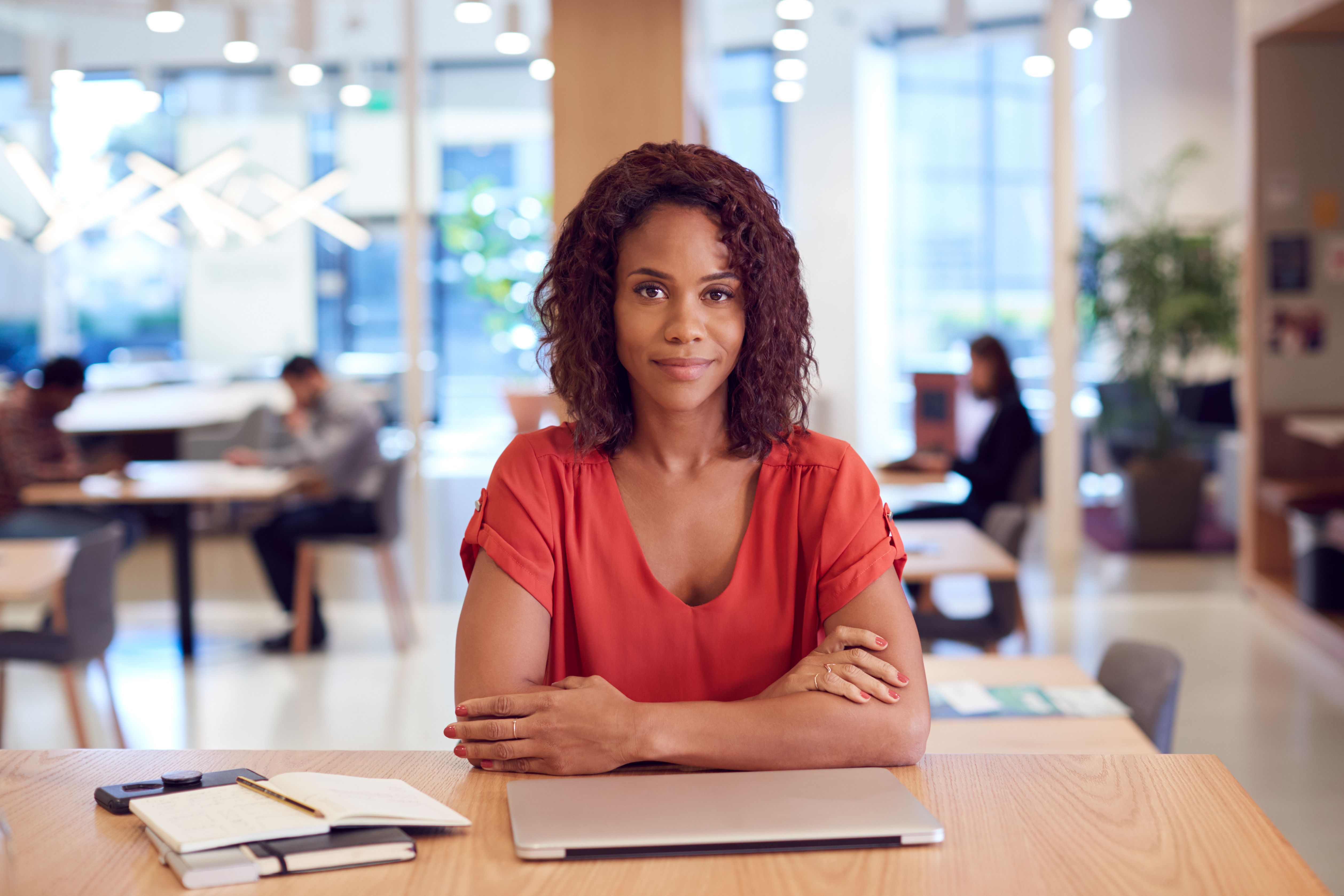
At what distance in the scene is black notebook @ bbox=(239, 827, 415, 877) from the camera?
108 centimetres

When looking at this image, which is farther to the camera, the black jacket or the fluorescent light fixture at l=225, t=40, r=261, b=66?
the fluorescent light fixture at l=225, t=40, r=261, b=66

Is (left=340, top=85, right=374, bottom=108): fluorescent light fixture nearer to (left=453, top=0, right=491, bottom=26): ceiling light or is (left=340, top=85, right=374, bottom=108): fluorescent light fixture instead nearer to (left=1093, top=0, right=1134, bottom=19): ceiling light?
(left=453, top=0, right=491, bottom=26): ceiling light

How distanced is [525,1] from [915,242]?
369 centimetres

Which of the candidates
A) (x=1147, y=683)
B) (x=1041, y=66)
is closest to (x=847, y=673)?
(x=1147, y=683)

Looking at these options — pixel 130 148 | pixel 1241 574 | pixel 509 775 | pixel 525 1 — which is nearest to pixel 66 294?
pixel 130 148

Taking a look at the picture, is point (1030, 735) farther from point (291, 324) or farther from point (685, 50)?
point (291, 324)

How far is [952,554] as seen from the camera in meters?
4.16

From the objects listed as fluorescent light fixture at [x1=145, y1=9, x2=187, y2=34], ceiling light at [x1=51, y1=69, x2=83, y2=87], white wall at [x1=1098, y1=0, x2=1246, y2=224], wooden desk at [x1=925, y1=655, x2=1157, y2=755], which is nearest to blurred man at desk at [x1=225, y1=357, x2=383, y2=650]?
fluorescent light fixture at [x1=145, y1=9, x2=187, y2=34]

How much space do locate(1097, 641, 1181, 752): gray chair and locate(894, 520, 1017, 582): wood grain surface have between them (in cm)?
96

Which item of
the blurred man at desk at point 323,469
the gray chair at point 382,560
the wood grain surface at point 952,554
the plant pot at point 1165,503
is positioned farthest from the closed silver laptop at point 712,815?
the plant pot at point 1165,503

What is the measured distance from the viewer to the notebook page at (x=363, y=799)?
114cm

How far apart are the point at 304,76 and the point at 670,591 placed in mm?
6848

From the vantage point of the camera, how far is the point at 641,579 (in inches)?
62.4

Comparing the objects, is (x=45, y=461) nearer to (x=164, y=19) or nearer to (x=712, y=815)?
(x=164, y=19)
